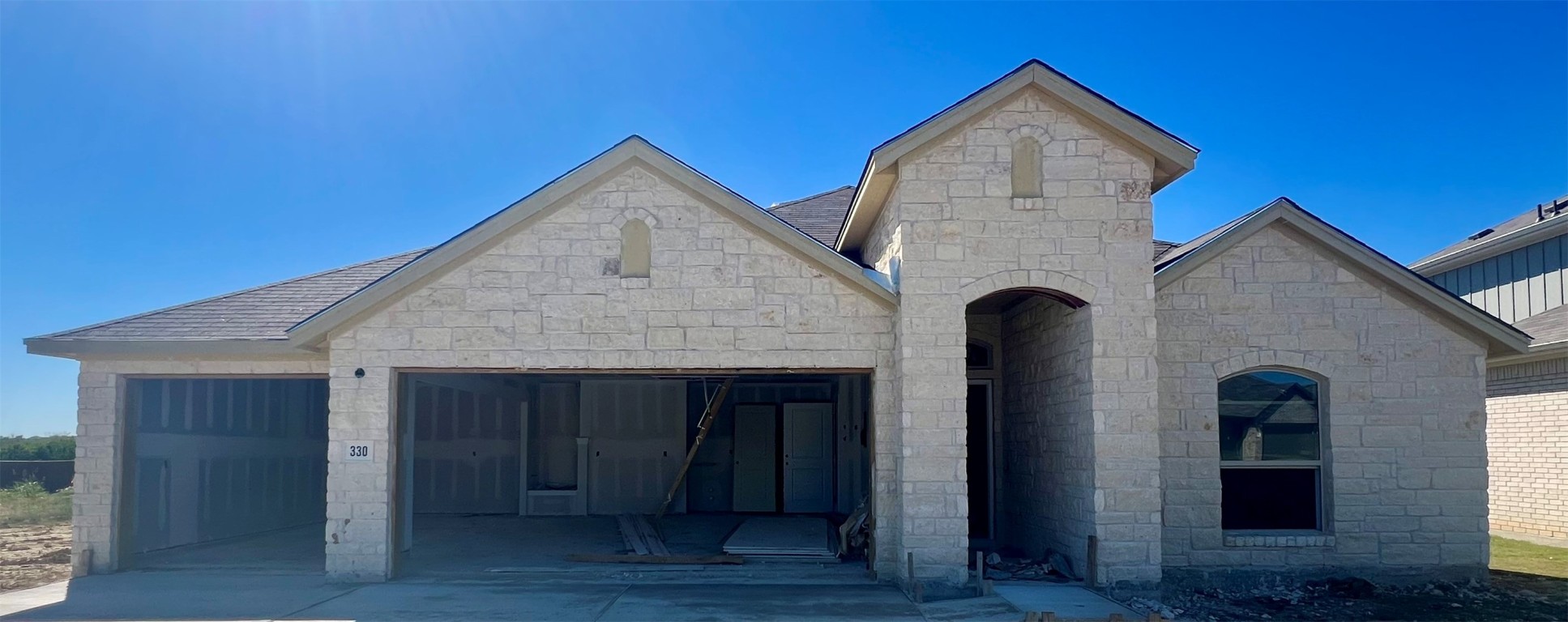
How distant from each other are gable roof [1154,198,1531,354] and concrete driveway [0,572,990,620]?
14.4ft

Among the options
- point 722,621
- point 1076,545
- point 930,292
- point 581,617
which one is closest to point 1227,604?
point 1076,545

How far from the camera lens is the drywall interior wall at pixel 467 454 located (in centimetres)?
1948

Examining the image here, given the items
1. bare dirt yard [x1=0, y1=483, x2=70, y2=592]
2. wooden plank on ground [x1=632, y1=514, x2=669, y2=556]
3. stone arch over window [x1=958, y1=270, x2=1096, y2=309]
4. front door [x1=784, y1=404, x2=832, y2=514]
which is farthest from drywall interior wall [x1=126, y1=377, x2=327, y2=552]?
stone arch over window [x1=958, y1=270, x2=1096, y2=309]

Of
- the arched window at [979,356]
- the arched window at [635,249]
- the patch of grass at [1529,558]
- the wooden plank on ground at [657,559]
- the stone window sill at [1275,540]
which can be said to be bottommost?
the patch of grass at [1529,558]

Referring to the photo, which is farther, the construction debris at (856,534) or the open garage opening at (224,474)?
the construction debris at (856,534)

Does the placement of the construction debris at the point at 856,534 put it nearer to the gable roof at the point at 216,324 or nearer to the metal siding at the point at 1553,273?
the gable roof at the point at 216,324

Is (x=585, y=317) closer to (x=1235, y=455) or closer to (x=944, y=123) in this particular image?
(x=944, y=123)

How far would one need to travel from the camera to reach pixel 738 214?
1159cm

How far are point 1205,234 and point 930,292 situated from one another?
4.26 metres

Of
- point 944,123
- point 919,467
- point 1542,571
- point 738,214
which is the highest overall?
point 944,123

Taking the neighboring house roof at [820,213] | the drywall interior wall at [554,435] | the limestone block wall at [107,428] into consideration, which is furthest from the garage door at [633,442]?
the limestone block wall at [107,428]

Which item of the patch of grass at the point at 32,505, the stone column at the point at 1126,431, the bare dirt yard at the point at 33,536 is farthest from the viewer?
the patch of grass at the point at 32,505

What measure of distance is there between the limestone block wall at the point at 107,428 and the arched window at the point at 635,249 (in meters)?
3.86

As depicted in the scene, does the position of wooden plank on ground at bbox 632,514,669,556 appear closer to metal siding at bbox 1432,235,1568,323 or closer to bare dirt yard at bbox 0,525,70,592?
bare dirt yard at bbox 0,525,70,592
